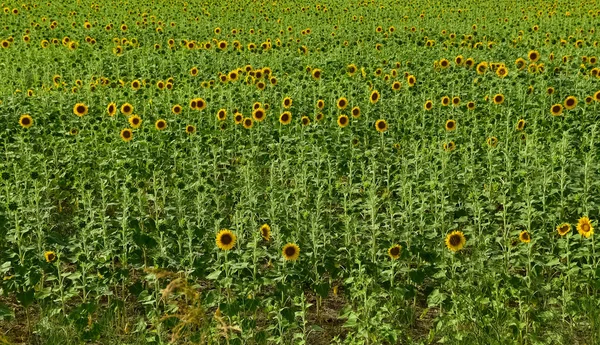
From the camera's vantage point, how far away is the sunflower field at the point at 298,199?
13.5 feet

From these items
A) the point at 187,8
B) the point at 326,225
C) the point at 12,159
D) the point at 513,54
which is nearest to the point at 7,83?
the point at 12,159

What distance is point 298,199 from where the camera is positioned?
218 inches

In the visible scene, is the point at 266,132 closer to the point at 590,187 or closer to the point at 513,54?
the point at 590,187

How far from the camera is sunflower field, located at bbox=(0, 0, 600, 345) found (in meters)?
4.11

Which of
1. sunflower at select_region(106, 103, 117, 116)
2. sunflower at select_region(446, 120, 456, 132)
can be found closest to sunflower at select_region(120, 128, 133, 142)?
sunflower at select_region(106, 103, 117, 116)

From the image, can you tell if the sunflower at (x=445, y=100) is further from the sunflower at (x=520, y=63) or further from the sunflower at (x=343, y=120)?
the sunflower at (x=520, y=63)

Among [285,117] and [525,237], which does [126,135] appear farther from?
A: [525,237]

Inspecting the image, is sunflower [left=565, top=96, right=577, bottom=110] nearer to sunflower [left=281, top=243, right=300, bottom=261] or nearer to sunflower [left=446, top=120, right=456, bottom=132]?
sunflower [left=446, top=120, right=456, bottom=132]

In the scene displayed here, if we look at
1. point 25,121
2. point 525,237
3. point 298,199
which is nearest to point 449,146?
point 298,199

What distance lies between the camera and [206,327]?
3744mm

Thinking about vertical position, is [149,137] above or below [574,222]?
above

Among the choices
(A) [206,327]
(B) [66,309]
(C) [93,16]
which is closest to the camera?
(A) [206,327]

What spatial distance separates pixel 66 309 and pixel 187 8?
49.7ft

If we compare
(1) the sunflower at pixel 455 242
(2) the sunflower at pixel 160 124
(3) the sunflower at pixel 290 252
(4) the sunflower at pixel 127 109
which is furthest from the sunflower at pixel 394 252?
(4) the sunflower at pixel 127 109
